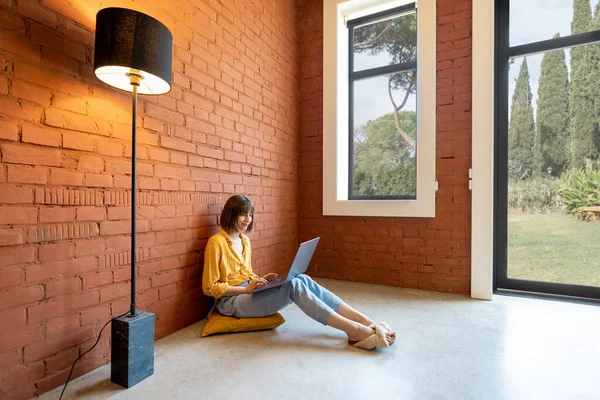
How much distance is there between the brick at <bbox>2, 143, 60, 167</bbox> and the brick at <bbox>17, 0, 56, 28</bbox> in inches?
22.3

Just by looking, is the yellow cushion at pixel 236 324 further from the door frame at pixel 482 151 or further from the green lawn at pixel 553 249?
the green lawn at pixel 553 249

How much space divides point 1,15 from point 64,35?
236mm

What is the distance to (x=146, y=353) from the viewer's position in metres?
1.51

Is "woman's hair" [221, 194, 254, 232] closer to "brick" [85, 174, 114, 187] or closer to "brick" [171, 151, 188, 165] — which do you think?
"brick" [171, 151, 188, 165]

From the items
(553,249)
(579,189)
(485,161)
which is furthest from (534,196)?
(485,161)

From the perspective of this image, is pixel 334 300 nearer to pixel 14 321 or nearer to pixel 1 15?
pixel 14 321

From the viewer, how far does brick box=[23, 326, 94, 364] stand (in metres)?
1.34

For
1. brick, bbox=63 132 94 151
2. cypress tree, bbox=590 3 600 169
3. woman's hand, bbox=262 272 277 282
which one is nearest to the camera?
brick, bbox=63 132 94 151

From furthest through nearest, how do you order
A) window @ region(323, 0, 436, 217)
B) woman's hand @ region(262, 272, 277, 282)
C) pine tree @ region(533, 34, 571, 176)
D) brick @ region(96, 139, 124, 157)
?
window @ region(323, 0, 436, 217) → pine tree @ region(533, 34, 571, 176) → woman's hand @ region(262, 272, 277, 282) → brick @ region(96, 139, 124, 157)

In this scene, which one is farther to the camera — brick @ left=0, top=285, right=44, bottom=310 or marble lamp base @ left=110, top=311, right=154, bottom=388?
marble lamp base @ left=110, top=311, right=154, bottom=388

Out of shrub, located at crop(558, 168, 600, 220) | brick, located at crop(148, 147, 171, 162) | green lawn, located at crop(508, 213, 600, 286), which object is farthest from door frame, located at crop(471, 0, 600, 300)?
brick, located at crop(148, 147, 171, 162)

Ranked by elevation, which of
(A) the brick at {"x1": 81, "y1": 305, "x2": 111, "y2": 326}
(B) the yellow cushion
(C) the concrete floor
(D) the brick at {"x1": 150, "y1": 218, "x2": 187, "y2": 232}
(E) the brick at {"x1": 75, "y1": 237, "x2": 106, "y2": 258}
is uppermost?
(D) the brick at {"x1": 150, "y1": 218, "x2": 187, "y2": 232}

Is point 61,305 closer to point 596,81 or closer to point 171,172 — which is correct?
point 171,172

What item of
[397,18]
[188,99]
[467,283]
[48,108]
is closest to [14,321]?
[48,108]
